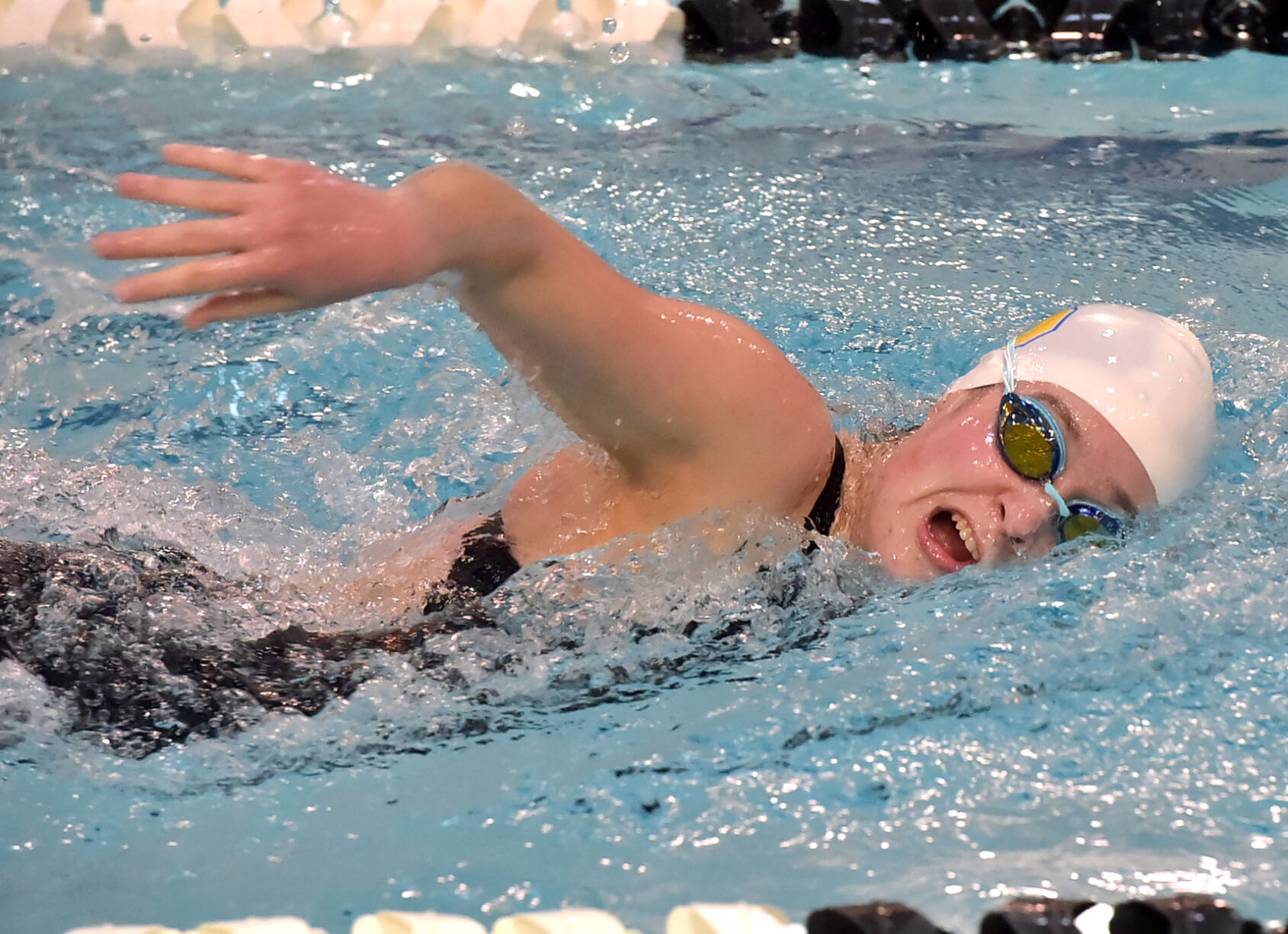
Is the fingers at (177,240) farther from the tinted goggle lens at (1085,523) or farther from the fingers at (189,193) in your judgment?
the tinted goggle lens at (1085,523)

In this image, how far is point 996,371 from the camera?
1909 mm

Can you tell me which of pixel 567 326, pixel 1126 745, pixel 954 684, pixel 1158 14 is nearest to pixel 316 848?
pixel 567 326

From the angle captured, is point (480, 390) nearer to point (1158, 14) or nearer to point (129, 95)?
point (129, 95)

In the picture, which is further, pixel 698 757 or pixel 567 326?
pixel 698 757

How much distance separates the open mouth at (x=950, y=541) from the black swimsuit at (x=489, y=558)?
13cm

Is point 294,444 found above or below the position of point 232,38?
below

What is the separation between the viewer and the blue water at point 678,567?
1593 millimetres

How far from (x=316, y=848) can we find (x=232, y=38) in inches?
110

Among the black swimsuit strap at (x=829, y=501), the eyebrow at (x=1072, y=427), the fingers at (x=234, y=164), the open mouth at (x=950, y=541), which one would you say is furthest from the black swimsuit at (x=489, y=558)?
the fingers at (x=234, y=164)

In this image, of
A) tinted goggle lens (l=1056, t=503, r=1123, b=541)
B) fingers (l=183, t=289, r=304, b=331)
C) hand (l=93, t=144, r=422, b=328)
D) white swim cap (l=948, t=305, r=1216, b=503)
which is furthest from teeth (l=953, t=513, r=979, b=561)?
fingers (l=183, t=289, r=304, b=331)

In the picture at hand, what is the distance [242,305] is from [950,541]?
1.03m

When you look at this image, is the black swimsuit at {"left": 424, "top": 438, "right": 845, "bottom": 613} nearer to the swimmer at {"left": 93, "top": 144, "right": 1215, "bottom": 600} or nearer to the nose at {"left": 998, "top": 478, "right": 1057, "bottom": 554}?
the swimmer at {"left": 93, "top": 144, "right": 1215, "bottom": 600}

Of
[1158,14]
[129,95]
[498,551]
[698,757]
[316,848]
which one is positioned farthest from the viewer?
[1158,14]

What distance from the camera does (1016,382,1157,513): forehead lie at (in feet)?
5.84
